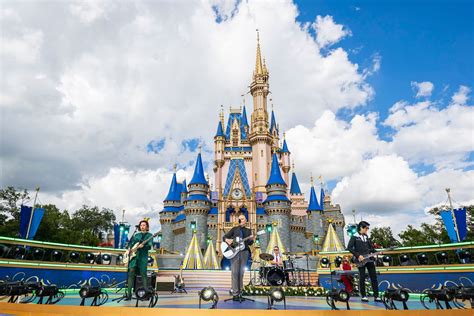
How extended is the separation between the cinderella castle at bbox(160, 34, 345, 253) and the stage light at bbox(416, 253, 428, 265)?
30.4 meters

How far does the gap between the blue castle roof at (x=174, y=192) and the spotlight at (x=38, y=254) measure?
4287 centimetres

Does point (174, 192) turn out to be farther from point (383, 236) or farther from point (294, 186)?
point (383, 236)

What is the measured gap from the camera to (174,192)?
5756 centimetres

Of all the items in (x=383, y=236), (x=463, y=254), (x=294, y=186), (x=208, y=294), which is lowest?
(x=208, y=294)

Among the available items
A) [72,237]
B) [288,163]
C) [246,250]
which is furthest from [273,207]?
[246,250]

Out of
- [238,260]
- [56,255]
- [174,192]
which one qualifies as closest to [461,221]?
[238,260]

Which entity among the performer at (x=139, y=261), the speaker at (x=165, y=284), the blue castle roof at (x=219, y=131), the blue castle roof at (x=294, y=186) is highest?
the blue castle roof at (x=219, y=131)

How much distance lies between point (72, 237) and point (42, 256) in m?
37.4

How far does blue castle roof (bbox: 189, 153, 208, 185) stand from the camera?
50156 mm

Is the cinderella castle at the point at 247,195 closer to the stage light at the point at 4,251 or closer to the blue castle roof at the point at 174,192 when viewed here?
the blue castle roof at the point at 174,192

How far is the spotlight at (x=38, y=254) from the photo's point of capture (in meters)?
13.6

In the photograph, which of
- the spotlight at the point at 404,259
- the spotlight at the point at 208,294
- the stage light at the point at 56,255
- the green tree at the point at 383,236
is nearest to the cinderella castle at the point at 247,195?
the green tree at the point at 383,236

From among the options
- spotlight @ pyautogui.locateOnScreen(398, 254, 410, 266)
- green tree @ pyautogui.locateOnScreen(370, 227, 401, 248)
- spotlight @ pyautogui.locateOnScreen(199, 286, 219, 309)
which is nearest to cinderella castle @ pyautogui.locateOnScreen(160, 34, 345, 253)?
green tree @ pyautogui.locateOnScreen(370, 227, 401, 248)

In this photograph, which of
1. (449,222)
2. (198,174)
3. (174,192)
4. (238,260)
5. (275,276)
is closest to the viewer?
(238,260)
